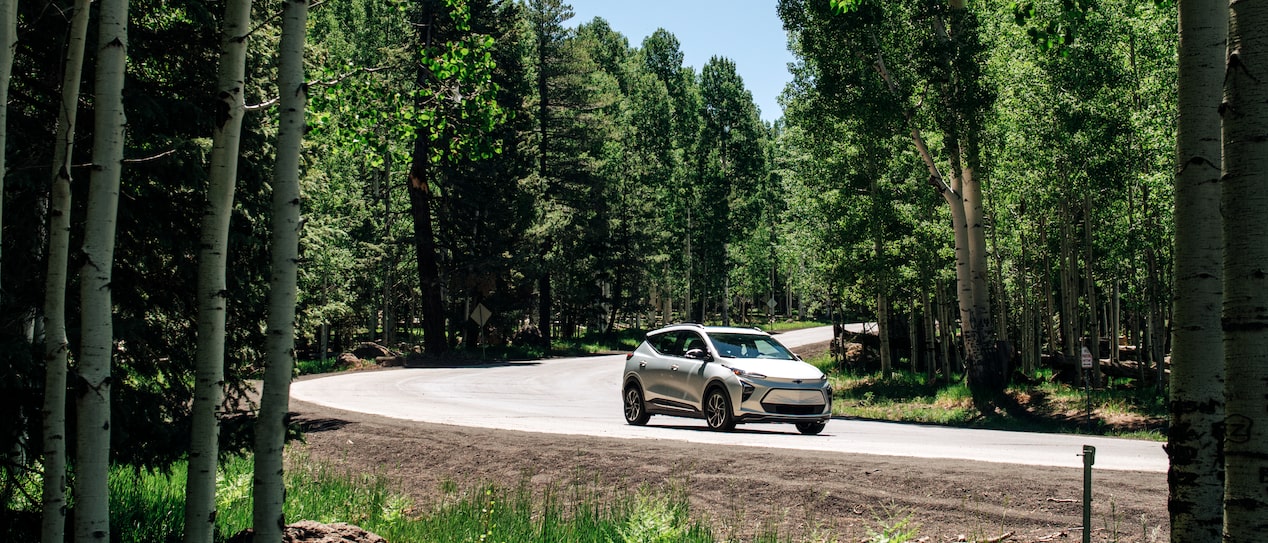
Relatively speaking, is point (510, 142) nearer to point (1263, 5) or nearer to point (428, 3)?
point (428, 3)

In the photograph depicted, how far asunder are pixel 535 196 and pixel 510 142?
2.87 metres

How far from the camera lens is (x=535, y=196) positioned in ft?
149

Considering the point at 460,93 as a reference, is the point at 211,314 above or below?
below

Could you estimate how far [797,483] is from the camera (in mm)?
9469

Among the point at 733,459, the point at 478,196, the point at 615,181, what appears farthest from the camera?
the point at 615,181

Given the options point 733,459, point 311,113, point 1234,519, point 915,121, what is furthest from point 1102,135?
point 1234,519

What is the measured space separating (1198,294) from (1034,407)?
17097mm

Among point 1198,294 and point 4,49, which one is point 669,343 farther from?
point 4,49

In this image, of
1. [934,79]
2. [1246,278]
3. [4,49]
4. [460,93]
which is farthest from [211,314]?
[934,79]

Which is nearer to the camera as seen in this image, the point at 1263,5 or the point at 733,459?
the point at 1263,5

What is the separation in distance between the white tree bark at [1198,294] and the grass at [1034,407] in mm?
13020

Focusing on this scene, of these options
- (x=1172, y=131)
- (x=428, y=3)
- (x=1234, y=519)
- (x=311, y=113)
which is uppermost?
(x=428, y=3)

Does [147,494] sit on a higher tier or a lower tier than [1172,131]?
lower

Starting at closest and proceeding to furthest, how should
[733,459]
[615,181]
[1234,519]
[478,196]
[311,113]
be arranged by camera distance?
[1234,519]
[311,113]
[733,459]
[478,196]
[615,181]
